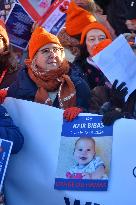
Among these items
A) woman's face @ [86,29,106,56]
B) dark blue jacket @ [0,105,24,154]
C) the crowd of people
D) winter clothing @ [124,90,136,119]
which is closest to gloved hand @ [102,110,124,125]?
the crowd of people

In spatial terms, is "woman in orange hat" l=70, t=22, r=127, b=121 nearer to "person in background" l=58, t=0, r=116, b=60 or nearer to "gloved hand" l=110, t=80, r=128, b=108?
"gloved hand" l=110, t=80, r=128, b=108

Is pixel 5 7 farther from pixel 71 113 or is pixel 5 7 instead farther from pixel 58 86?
pixel 71 113

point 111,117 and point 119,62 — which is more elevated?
point 119,62

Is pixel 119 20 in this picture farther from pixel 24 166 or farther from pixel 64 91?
pixel 24 166

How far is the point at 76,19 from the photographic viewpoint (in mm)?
5434

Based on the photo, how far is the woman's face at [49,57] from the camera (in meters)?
3.99

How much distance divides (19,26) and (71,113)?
2.12 metres

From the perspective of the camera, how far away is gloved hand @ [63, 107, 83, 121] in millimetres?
3619

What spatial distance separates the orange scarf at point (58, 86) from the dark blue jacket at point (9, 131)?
14.3 inches

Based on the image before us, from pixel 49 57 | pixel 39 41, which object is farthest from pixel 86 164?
pixel 39 41

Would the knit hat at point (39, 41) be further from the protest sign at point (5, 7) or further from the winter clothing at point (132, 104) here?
the protest sign at point (5, 7)

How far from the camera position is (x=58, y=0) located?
5719 millimetres

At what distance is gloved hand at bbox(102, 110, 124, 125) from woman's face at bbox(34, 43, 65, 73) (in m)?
0.62

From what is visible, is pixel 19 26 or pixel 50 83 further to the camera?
pixel 19 26
